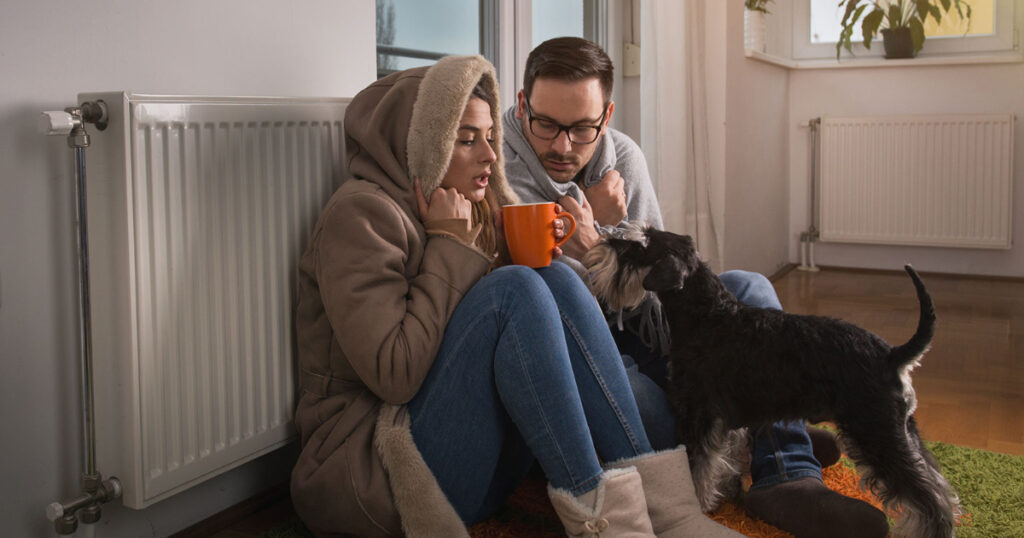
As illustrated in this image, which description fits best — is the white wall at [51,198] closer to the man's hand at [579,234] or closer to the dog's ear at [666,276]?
the man's hand at [579,234]

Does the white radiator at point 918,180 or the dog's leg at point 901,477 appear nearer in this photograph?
the dog's leg at point 901,477

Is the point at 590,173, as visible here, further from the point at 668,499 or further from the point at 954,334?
the point at 954,334

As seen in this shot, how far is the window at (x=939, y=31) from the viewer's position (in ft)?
15.1

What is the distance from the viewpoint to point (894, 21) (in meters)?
4.62

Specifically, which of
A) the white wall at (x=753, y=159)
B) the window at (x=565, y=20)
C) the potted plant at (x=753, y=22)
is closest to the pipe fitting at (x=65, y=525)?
the window at (x=565, y=20)

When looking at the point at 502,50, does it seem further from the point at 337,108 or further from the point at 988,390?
the point at 988,390

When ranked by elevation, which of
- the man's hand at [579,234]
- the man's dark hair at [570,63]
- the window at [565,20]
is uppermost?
the window at [565,20]

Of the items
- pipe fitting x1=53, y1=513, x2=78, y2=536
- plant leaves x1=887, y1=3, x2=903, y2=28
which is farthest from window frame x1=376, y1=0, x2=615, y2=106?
plant leaves x1=887, y1=3, x2=903, y2=28

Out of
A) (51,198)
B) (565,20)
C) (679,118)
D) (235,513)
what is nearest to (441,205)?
(51,198)

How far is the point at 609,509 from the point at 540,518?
0.39 metres

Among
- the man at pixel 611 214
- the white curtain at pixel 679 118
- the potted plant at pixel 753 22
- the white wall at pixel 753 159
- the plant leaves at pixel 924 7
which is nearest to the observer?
the man at pixel 611 214

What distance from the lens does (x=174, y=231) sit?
1371mm

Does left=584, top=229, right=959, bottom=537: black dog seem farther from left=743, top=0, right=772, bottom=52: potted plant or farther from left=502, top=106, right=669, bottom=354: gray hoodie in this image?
left=743, top=0, right=772, bottom=52: potted plant

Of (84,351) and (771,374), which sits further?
(771,374)
